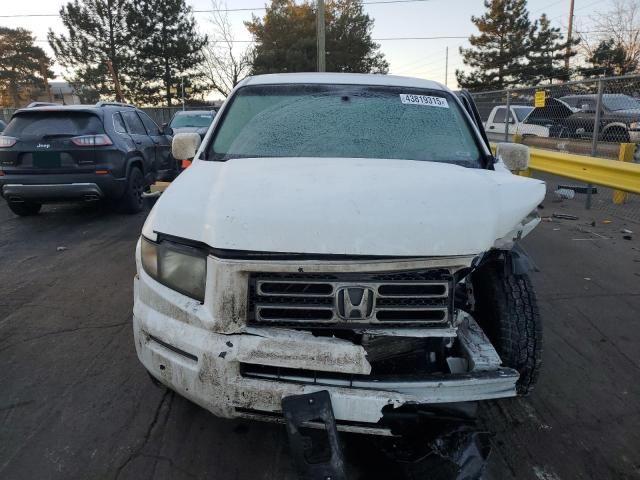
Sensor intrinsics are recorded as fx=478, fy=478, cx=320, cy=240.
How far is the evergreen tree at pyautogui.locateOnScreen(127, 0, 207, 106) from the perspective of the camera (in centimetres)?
3656

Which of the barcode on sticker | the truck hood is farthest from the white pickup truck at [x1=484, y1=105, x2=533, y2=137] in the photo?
the truck hood

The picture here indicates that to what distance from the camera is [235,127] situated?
10.8ft

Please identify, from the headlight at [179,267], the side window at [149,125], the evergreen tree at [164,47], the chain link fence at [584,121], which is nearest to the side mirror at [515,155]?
the headlight at [179,267]

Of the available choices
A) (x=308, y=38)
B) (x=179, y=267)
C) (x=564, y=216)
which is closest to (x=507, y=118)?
(x=564, y=216)

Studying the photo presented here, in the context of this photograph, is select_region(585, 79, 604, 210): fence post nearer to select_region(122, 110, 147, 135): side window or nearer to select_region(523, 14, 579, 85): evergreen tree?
select_region(122, 110, 147, 135): side window

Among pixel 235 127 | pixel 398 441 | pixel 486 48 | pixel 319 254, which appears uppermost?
pixel 486 48

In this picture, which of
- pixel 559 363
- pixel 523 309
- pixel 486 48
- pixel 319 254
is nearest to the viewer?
pixel 319 254

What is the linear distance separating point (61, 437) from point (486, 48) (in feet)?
151

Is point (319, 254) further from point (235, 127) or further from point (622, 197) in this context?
point (622, 197)

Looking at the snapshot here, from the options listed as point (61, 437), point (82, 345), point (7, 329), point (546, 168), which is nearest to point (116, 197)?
point (7, 329)

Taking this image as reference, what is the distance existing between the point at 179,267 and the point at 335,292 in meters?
0.71

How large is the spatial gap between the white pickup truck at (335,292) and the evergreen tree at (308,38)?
1357 inches

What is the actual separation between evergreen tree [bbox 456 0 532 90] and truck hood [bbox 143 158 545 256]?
4410cm

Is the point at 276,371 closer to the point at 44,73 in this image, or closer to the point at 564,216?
the point at 564,216
